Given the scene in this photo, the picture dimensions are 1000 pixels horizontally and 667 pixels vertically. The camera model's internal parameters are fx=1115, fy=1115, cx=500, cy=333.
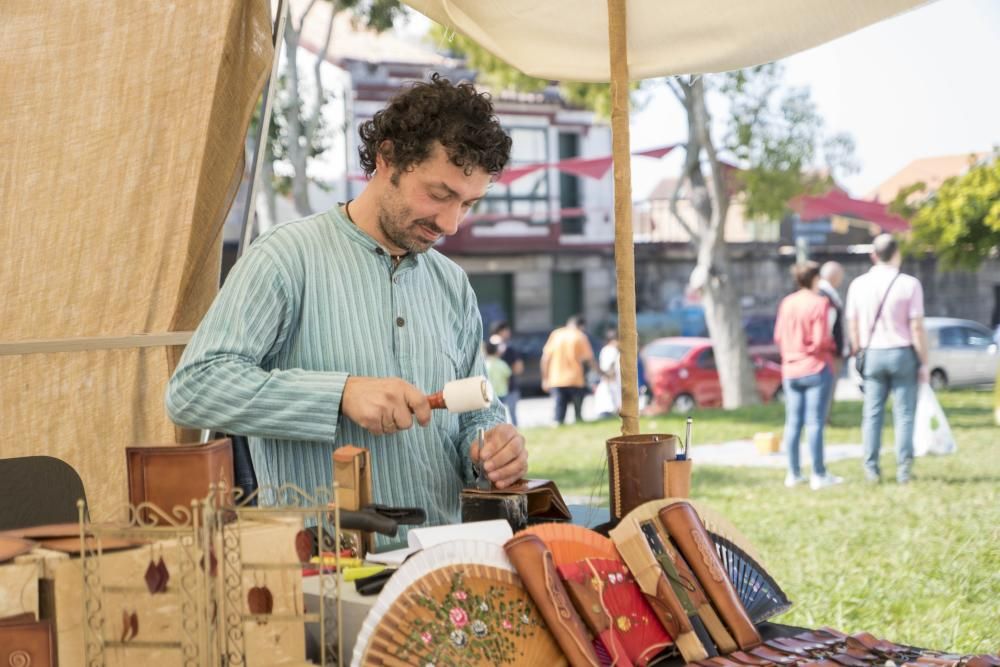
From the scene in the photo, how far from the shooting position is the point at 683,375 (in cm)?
1517

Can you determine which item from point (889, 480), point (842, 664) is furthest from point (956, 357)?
point (842, 664)

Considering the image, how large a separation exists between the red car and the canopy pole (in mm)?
12500

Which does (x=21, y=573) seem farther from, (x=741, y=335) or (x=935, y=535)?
(x=741, y=335)

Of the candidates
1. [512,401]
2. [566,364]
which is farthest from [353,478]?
[566,364]

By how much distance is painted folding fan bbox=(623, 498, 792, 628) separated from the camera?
1585 mm

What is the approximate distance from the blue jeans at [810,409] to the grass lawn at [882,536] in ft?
0.94

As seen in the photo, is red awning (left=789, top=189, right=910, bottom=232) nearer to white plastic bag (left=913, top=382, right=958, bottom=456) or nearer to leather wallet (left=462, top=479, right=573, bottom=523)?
white plastic bag (left=913, top=382, right=958, bottom=456)

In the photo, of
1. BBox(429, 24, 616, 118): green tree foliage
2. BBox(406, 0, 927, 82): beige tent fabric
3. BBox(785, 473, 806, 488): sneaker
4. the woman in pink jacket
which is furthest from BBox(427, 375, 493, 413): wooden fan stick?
BBox(429, 24, 616, 118): green tree foliage

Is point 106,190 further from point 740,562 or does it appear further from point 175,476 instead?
point 740,562

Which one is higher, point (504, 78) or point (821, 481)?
point (504, 78)

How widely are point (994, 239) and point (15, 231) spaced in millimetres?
11424

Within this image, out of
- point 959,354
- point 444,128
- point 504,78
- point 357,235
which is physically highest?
point 504,78

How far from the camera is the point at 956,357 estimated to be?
1636cm

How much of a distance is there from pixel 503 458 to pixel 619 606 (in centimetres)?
50
